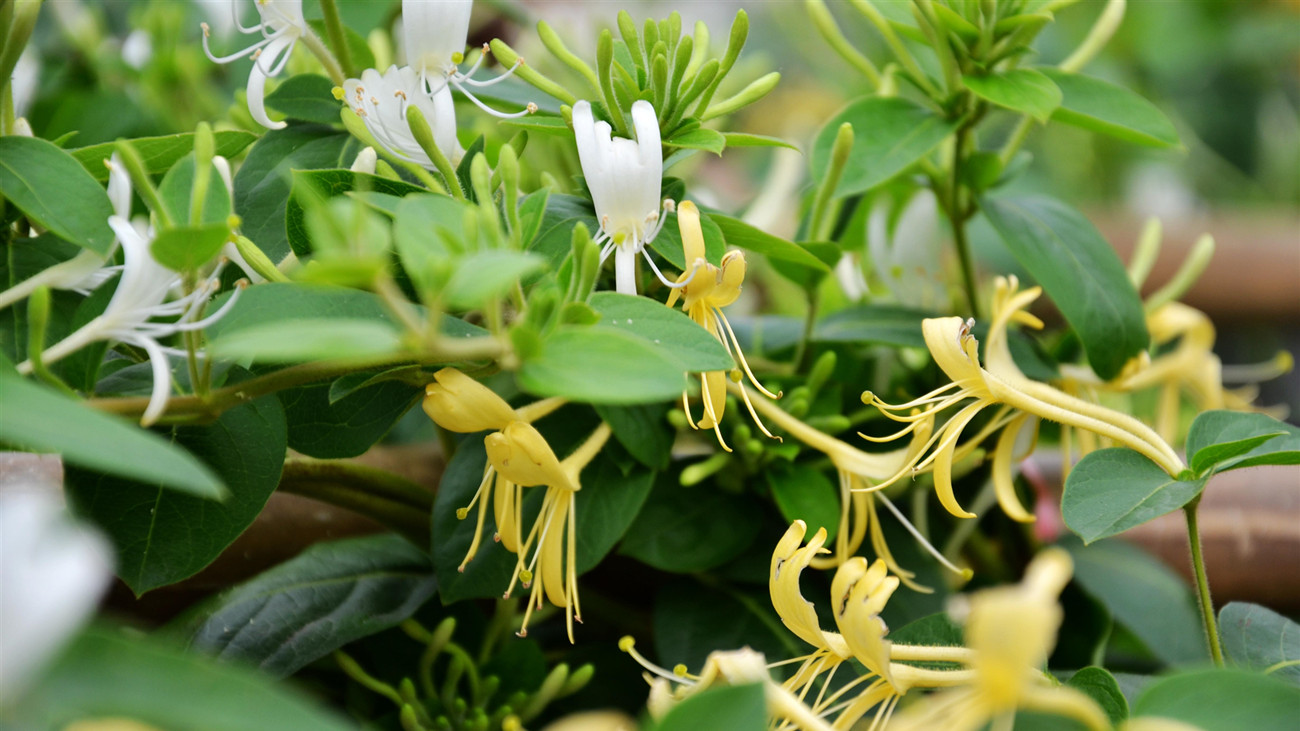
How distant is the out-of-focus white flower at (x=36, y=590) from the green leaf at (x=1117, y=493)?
0.69 ft

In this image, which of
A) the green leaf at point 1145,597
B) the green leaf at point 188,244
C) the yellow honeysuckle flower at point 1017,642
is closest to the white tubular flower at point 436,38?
the green leaf at point 188,244

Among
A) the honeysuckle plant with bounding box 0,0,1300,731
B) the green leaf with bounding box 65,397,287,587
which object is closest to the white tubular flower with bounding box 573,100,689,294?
the honeysuckle plant with bounding box 0,0,1300,731

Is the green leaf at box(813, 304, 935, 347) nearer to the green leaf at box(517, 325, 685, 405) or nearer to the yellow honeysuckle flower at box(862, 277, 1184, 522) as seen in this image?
the yellow honeysuckle flower at box(862, 277, 1184, 522)

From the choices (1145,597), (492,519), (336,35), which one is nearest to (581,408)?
(492,519)

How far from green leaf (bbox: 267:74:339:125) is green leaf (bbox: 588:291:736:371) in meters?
0.15

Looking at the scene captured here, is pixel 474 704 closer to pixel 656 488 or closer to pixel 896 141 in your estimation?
pixel 656 488

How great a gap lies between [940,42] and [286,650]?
0.31m

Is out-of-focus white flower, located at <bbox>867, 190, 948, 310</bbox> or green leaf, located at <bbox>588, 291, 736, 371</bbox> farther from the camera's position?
out-of-focus white flower, located at <bbox>867, 190, 948, 310</bbox>

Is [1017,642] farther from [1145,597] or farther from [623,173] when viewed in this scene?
[1145,597]

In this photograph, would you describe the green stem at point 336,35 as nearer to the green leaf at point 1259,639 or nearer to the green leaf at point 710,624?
the green leaf at point 710,624

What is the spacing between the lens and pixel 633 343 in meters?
0.19

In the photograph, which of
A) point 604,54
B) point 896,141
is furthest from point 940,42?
point 604,54

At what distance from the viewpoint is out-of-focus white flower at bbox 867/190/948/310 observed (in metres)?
0.44

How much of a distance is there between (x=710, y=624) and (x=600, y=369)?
0.68ft
